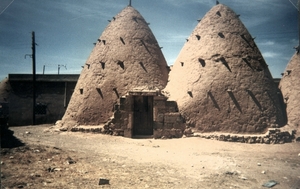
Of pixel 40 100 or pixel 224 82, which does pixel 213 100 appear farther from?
pixel 40 100

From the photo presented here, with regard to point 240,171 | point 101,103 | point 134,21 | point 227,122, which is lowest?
point 240,171

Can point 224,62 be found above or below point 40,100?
above

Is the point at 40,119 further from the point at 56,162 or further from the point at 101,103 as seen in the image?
the point at 56,162

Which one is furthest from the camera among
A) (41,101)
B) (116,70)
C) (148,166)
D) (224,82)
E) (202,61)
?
(41,101)

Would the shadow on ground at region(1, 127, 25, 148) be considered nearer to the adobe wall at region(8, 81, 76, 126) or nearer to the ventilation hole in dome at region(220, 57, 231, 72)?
the ventilation hole in dome at region(220, 57, 231, 72)

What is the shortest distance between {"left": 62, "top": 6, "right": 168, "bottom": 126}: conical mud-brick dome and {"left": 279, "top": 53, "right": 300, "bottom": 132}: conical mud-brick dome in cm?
678

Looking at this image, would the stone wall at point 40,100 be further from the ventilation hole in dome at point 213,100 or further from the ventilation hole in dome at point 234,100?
the ventilation hole in dome at point 234,100

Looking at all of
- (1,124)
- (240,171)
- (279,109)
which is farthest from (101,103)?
(279,109)

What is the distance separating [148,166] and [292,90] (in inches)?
373

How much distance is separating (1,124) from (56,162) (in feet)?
9.51

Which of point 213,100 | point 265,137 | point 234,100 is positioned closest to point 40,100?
A: point 213,100

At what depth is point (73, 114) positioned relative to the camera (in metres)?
12.7

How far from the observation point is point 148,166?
6.16 meters

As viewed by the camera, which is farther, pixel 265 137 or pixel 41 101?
pixel 41 101
